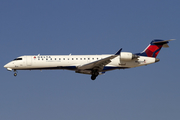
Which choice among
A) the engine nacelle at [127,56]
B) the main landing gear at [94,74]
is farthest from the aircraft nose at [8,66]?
the engine nacelle at [127,56]

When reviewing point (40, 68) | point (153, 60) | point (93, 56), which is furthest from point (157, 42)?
point (40, 68)

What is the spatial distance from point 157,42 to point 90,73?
830 centimetres

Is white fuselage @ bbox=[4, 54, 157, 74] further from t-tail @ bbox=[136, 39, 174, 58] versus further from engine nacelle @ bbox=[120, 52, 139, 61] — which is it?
t-tail @ bbox=[136, 39, 174, 58]

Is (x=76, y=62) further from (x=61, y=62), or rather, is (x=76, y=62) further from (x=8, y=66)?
(x=8, y=66)

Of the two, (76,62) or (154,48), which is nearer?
(76,62)

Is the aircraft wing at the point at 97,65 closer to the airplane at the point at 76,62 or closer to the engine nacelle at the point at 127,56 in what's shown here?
the airplane at the point at 76,62

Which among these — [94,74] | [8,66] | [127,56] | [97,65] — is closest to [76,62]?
[94,74]


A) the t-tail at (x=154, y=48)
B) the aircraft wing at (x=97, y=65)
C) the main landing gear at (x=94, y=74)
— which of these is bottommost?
the main landing gear at (x=94, y=74)

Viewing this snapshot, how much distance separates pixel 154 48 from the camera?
32.0 meters

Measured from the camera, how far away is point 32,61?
30.1m

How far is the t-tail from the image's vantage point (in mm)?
31562

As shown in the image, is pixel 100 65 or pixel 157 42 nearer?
pixel 100 65

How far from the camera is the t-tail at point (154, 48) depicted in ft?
104

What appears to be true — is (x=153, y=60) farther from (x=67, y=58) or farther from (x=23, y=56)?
(x=23, y=56)
